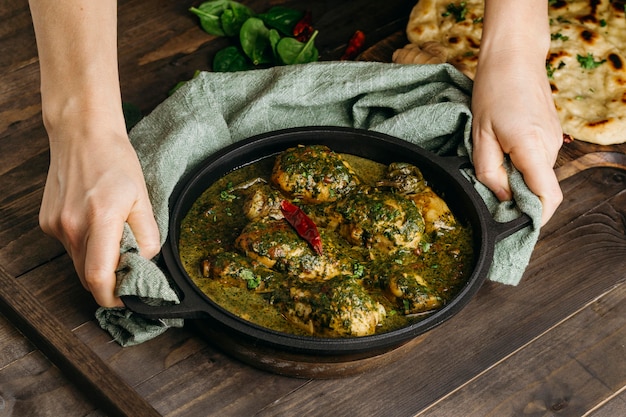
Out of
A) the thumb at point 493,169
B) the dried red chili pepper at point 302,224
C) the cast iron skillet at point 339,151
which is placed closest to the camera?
the cast iron skillet at point 339,151

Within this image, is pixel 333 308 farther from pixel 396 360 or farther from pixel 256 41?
pixel 256 41

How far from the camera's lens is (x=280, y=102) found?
2672 millimetres

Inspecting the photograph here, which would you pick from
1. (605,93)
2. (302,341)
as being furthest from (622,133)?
(302,341)

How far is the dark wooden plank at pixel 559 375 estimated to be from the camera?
7.02 ft

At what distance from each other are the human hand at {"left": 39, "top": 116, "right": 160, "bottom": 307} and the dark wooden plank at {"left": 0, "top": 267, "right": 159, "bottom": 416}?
0.51 ft

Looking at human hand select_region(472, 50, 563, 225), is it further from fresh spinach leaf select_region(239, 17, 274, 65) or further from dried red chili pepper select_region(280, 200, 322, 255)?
fresh spinach leaf select_region(239, 17, 274, 65)

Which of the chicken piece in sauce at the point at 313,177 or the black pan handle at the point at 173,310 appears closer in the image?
the black pan handle at the point at 173,310

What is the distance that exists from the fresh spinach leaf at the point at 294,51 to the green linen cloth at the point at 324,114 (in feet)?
1.25

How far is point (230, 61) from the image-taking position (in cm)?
321

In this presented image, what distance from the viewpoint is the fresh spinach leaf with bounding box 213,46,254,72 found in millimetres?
3201

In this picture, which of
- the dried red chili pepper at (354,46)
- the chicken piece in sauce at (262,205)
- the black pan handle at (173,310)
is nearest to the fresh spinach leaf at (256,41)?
the dried red chili pepper at (354,46)

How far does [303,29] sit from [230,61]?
0.37m

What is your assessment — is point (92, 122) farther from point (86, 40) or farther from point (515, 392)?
point (515, 392)

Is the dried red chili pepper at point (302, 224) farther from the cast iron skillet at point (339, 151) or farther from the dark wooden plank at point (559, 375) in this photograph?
the dark wooden plank at point (559, 375)
